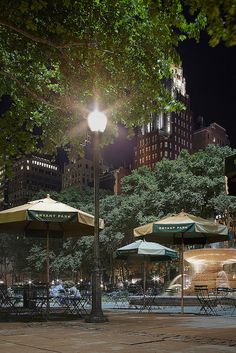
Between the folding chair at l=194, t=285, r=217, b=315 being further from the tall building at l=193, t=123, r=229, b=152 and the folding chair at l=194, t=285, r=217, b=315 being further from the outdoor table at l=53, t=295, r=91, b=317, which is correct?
the tall building at l=193, t=123, r=229, b=152

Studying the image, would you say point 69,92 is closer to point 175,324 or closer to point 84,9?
point 84,9

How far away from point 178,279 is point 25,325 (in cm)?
1974

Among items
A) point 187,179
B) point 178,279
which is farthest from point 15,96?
point 187,179

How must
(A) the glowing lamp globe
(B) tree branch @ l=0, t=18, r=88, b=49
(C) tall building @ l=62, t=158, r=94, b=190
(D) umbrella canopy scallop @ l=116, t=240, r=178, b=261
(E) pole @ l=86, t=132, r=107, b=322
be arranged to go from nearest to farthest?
(B) tree branch @ l=0, t=18, r=88, b=49, (E) pole @ l=86, t=132, r=107, b=322, (A) the glowing lamp globe, (D) umbrella canopy scallop @ l=116, t=240, r=178, b=261, (C) tall building @ l=62, t=158, r=94, b=190

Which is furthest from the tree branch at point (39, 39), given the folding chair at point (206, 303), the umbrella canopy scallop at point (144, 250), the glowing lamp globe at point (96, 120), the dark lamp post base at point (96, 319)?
the umbrella canopy scallop at point (144, 250)

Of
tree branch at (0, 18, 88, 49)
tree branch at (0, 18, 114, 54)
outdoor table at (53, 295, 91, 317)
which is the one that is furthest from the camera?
outdoor table at (53, 295, 91, 317)

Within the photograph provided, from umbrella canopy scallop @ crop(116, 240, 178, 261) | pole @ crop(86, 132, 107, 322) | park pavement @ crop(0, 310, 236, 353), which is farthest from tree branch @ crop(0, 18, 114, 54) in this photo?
umbrella canopy scallop @ crop(116, 240, 178, 261)

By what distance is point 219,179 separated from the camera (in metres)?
39.2

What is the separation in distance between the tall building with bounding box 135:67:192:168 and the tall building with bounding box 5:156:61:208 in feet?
104

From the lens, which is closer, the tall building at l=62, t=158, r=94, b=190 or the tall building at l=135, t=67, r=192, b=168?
the tall building at l=135, t=67, r=192, b=168

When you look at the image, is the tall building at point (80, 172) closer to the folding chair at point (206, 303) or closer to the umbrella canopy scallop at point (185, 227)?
the folding chair at point (206, 303)

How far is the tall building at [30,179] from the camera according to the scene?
16862 cm

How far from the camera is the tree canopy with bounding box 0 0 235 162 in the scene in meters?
11.0

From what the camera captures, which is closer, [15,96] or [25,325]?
[25,325]
